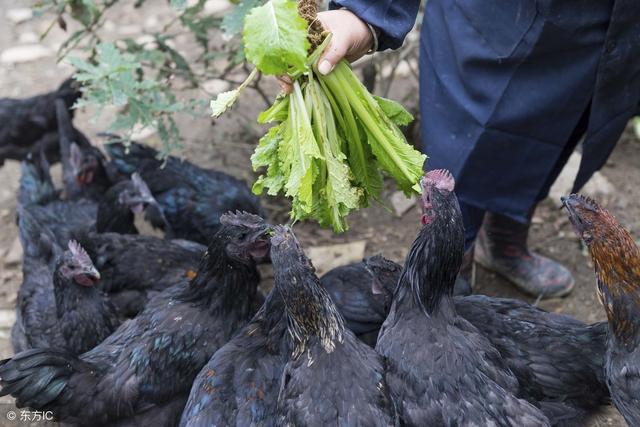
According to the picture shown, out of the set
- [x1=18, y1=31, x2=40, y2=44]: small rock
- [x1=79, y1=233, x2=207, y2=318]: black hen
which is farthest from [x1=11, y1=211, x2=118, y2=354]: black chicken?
[x1=18, y1=31, x2=40, y2=44]: small rock

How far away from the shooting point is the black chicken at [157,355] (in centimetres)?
328

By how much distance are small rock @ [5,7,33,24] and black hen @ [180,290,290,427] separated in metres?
6.22

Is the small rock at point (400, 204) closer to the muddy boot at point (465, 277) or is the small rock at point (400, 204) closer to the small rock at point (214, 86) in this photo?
the muddy boot at point (465, 277)

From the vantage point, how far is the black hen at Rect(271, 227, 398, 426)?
113 inches

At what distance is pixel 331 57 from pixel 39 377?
1939 millimetres

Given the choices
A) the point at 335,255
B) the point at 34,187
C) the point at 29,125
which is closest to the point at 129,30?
the point at 29,125

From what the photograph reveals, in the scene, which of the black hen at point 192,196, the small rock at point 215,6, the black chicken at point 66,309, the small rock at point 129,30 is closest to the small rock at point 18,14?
the small rock at point 129,30

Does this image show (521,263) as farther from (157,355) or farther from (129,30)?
Answer: (129,30)

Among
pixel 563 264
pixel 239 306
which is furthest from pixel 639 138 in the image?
pixel 239 306

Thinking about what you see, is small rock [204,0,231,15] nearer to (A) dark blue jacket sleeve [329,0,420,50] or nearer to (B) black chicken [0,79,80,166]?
Answer: (B) black chicken [0,79,80,166]

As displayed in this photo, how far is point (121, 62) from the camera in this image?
4070 millimetres

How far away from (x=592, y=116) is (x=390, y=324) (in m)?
1.38

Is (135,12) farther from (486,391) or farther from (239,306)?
(486,391)

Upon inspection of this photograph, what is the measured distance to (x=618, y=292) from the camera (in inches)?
112
